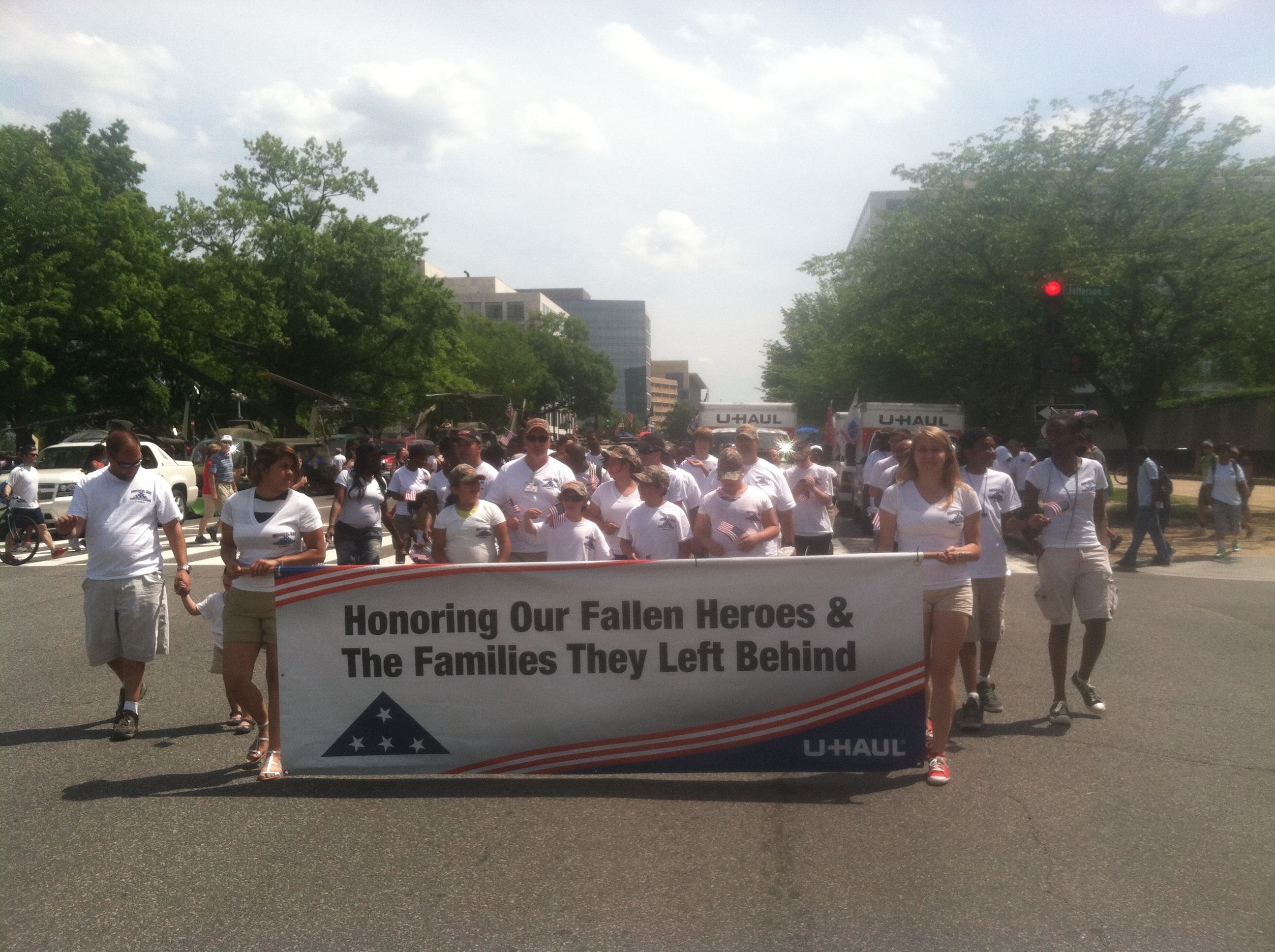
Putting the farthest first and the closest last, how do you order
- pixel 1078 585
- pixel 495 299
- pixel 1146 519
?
pixel 495 299 → pixel 1146 519 → pixel 1078 585

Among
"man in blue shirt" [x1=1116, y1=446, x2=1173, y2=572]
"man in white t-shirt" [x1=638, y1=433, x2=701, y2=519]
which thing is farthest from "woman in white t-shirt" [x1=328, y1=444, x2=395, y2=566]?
"man in blue shirt" [x1=1116, y1=446, x2=1173, y2=572]

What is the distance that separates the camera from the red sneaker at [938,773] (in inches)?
219

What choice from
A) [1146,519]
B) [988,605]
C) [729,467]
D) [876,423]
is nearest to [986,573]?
[988,605]

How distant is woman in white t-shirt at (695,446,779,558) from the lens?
7.23 meters

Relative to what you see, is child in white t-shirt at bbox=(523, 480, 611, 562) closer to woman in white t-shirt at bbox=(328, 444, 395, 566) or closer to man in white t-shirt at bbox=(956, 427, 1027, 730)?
woman in white t-shirt at bbox=(328, 444, 395, 566)

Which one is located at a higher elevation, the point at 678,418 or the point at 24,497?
the point at 678,418

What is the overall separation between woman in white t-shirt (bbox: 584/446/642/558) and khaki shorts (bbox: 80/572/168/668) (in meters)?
2.96

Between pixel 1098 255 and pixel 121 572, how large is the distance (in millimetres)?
18730

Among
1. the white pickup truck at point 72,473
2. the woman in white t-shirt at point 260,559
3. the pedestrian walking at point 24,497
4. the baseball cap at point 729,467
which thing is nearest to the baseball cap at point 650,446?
the baseball cap at point 729,467

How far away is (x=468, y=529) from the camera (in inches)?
276

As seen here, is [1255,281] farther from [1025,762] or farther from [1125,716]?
[1025,762]

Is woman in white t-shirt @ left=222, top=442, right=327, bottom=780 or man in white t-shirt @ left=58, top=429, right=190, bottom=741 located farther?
man in white t-shirt @ left=58, top=429, right=190, bottom=741

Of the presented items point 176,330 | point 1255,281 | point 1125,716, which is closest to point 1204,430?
point 1255,281

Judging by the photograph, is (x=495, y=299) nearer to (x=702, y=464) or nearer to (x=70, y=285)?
(x=70, y=285)
